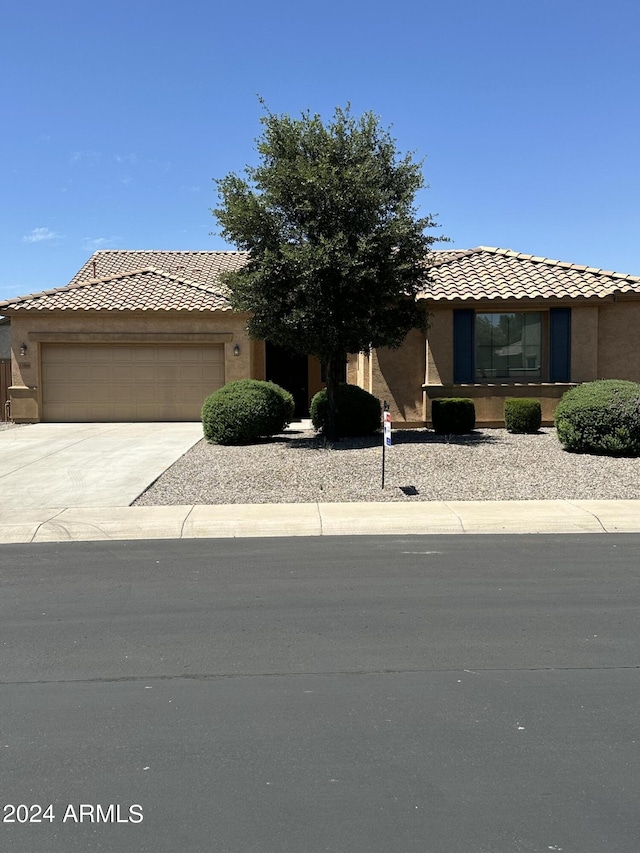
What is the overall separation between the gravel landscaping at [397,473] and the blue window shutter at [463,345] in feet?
12.5

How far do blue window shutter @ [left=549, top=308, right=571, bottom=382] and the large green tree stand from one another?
17.6ft

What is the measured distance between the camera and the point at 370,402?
1695cm

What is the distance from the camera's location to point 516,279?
65.8 ft

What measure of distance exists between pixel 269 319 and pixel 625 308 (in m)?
10.3

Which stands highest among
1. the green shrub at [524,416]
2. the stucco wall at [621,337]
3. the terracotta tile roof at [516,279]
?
the terracotta tile roof at [516,279]

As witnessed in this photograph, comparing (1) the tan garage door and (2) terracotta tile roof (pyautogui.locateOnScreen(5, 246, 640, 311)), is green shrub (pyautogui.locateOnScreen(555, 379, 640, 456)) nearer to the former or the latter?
(2) terracotta tile roof (pyautogui.locateOnScreen(5, 246, 640, 311))

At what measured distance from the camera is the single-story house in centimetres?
1933

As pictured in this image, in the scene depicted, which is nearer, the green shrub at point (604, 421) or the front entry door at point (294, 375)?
the green shrub at point (604, 421)

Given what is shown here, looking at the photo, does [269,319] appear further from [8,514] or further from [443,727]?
[443,727]

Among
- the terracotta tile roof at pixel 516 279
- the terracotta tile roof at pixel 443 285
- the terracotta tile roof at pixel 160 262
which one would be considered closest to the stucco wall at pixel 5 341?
the terracotta tile roof at pixel 160 262

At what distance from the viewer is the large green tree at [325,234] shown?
14359mm

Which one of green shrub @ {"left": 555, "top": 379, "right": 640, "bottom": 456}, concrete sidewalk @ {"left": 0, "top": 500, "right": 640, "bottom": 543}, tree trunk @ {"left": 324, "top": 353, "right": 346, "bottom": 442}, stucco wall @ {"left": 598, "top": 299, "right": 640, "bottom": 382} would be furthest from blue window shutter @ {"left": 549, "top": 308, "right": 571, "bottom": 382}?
concrete sidewalk @ {"left": 0, "top": 500, "right": 640, "bottom": 543}

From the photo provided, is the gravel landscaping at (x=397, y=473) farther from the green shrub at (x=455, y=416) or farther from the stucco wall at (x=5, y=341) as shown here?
the stucco wall at (x=5, y=341)

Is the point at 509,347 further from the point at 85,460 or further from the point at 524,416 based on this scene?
the point at 85,460
